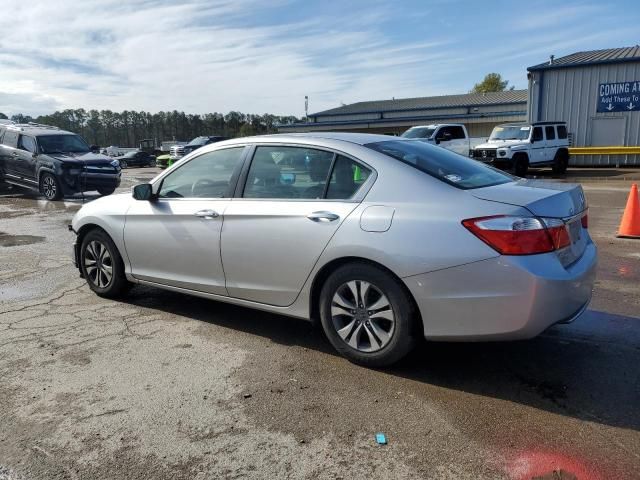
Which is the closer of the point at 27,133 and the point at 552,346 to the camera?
the point at 552,346

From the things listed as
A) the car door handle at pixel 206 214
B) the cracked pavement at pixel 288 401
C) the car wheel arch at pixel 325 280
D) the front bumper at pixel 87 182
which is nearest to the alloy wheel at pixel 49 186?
the front bumper at pixel 87 182

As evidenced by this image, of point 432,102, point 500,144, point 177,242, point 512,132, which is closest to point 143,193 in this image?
point 177,242

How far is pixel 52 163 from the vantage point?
48.9ft

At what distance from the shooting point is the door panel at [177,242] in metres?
4.38

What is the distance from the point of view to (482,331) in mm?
3322

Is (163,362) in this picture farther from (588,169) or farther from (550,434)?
(588,169)

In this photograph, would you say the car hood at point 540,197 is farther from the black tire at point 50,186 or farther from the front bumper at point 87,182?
the black tire at point 50,186

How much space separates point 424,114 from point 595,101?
60.9 feet

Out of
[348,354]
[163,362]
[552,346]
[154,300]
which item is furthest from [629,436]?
[154,300]

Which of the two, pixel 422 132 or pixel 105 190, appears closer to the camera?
pixel 105 190

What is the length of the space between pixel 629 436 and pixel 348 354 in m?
1.72

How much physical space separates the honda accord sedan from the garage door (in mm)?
25607

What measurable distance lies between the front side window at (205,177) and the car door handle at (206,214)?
157 millimetres

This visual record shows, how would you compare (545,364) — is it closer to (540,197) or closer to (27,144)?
(540,197)
